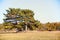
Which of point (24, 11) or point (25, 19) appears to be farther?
point (24, 11)

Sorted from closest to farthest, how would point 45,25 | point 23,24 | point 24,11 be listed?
point 23,24 → point 24,11 → point 45,25

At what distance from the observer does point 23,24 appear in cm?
4409

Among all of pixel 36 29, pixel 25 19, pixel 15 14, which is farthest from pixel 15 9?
pixel 36 29

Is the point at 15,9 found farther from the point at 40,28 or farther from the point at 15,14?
the point at 40,28

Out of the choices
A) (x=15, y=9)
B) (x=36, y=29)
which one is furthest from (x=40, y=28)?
(x=15, y=9)

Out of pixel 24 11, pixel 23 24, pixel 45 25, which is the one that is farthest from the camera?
pixel 45 25

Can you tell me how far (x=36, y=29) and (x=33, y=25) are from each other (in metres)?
1.25

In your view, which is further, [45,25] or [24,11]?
[45,25]

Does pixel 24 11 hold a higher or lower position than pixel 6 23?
higher

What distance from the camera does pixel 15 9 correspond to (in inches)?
1827

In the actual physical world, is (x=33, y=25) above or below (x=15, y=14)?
below

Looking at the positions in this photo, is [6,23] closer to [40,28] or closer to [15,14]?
[15,14]

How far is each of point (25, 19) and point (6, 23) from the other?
485 cm

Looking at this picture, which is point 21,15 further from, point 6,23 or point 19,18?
point 6,23
